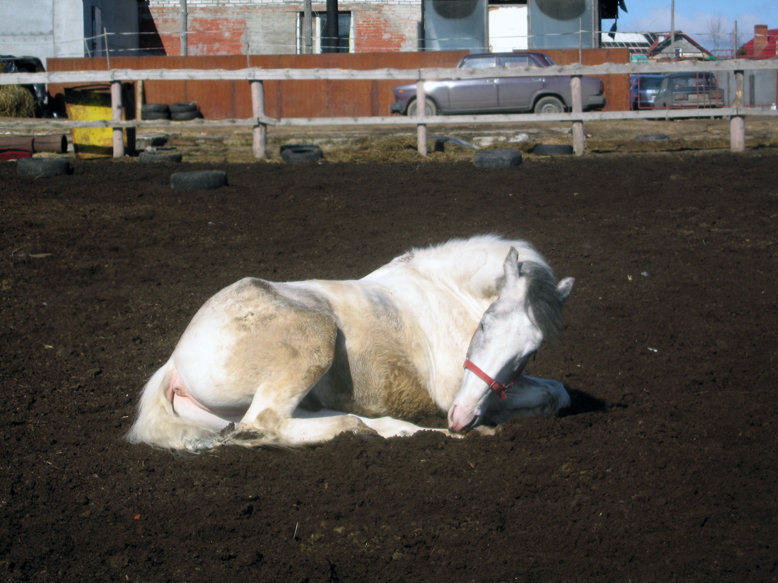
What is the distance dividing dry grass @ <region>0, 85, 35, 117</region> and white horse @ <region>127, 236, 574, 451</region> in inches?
890

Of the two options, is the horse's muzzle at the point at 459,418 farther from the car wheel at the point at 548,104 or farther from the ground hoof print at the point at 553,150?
the car wheel at the point at 548,104

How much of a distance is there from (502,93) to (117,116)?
11563 millimetres

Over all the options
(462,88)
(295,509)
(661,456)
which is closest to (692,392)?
(661,456)

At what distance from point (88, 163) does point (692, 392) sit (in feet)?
36.1

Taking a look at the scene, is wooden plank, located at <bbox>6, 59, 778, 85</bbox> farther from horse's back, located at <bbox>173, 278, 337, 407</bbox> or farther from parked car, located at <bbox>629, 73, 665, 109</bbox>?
parked car, located at <bbox>629, 73, 665, 109</bbox>

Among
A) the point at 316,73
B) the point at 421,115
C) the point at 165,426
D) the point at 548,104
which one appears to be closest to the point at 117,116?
the point at 316,73

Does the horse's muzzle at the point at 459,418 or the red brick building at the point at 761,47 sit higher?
the red brick building at the point at 761,47

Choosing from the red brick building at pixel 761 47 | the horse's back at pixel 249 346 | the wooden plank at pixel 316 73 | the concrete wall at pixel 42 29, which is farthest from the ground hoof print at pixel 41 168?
the red brick building at pixel 761 47

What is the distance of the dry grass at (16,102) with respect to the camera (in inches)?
974

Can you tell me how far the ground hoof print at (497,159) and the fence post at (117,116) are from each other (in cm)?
610

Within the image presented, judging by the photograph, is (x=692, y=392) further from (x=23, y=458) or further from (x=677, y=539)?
(x=23, y=458)

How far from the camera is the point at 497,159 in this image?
13.3m

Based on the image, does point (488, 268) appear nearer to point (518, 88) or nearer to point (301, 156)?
point (301, 156)

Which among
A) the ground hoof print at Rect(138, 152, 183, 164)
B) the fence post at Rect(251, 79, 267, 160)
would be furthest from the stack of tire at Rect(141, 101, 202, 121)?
the ground hoof print at Rect(138, 152, 183, 164)
